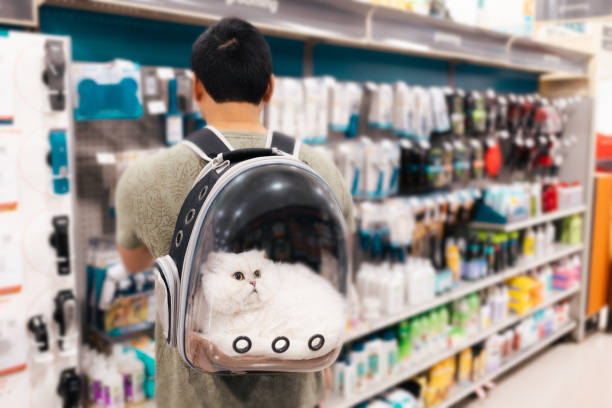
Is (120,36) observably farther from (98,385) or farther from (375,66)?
(375,66)

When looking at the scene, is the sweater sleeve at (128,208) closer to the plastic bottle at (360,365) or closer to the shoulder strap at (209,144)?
the shoulder strap at (209,144)

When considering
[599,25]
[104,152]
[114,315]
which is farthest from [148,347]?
[599,25]

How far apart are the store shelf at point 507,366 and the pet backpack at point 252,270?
2806 millimetres

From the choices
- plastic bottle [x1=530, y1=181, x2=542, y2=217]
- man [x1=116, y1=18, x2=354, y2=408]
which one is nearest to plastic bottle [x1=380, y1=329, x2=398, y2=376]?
plastic bottle [x1=530, y1=181, x2=542, y2=217]

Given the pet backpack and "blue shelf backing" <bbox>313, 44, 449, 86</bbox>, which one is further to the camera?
"blue shelf backing" <bbox>313, 44, 449, 86</bbox>

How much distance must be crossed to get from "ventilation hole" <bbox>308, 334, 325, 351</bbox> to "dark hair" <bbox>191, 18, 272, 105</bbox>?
20.9 inches

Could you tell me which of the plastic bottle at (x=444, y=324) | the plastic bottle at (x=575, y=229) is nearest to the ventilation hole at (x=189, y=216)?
the plastic bottle at (x=444, y=324)

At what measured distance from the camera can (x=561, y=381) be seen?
4328 mm

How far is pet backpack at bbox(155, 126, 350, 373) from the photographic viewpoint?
105 cm

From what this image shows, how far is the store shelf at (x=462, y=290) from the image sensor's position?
2.98m

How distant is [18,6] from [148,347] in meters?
1.37

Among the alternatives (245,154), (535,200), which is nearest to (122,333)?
(245,154)

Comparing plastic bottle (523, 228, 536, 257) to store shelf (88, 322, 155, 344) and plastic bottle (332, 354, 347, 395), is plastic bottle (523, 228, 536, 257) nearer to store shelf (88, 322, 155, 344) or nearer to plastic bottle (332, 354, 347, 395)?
plastic bottle (332, 354, 347, 395)

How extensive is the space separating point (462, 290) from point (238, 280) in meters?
2.83
